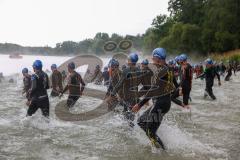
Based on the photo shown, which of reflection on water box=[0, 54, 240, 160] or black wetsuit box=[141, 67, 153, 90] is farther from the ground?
black wetsuit box=[141, 67, 153, 90]

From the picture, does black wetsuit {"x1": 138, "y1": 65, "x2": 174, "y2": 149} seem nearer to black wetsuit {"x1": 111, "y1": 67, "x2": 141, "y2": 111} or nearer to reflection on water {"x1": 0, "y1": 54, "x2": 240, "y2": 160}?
reflection on water {"x1": 0, "y1": 54, "x2": 240, "y2": 160}

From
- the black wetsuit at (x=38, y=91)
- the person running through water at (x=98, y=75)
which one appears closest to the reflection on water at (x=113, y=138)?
the black wetsuit at (x=38, y=91)

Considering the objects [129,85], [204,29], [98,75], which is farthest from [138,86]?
[204,29]

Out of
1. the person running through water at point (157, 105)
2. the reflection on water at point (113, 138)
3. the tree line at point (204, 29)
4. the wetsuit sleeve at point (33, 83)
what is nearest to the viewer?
the person running through water at point (157, 105)

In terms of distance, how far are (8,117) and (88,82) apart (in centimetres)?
1318

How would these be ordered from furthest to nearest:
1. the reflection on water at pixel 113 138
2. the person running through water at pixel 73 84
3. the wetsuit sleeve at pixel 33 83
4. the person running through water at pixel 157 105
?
1. the person running through water at pixel 73 84
2. the wetsuit sleeve at pixel 33 83
3. the reflection on water at pixel 113 138
4. the person running through water at pixel 157 105

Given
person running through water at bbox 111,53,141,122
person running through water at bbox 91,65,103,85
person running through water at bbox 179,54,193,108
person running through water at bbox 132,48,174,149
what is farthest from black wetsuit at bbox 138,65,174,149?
person running through water at bbox 91,65,103,85

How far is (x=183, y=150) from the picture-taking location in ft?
26.2

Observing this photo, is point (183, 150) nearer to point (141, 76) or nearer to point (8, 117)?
point (141, 76)

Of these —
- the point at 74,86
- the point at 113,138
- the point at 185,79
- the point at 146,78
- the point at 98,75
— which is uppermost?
the point at 146,78

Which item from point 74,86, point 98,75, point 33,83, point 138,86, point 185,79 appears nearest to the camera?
point 33,83

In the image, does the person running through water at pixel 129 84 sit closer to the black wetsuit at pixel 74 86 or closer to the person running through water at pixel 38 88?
the person running through water at pixel 38 88

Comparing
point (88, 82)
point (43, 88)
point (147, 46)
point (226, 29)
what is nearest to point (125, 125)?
point (43, 88)

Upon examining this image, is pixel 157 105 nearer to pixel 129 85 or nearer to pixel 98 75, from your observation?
pixel 129 85
